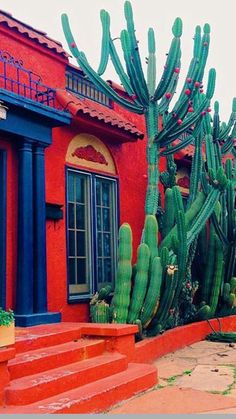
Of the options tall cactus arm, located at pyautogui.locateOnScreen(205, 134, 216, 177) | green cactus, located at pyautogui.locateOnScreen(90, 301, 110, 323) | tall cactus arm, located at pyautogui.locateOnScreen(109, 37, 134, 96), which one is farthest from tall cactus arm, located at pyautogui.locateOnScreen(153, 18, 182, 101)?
green cactus, located at pyautogui.locateOnScreen(90, 301, 110, 323)

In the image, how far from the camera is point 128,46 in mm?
8367

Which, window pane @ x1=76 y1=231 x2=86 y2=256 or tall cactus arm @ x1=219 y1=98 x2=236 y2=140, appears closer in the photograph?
window pane @ x1=76 y1=231 x2=86 y2=256

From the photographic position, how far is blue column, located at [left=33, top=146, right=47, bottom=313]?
7.14m

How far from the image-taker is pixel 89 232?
339 inches

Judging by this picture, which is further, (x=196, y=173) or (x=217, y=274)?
(x=217, y=274)

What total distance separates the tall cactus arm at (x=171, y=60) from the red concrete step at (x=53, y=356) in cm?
430

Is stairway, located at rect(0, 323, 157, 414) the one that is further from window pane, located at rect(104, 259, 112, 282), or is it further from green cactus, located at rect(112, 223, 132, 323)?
window pane, located at rect(104, 259, 112, 282)

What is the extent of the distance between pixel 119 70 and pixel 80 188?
209cm

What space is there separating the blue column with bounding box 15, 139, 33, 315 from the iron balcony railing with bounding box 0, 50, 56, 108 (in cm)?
93

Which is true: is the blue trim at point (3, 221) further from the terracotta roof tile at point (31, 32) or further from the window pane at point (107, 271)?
the window pane at point (107, 271)

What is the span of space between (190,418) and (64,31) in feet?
21.3

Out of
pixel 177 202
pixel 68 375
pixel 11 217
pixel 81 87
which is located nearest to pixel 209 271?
pixel 177 202

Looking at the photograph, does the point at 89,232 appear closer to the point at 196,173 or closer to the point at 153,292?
the point at 153,292

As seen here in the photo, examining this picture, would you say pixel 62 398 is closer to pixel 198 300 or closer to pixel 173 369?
pixel 173 369
